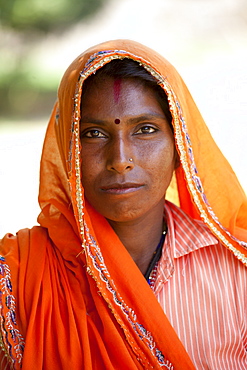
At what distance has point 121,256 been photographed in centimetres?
208

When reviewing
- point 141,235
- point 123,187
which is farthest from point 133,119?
point 141,235

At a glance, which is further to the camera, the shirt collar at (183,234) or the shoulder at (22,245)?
the shirt collar at (183,234)

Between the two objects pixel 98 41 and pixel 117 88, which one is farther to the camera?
pixel 98 41

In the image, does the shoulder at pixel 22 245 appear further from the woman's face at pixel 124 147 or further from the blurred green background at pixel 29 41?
the blurred green background at pixel 29 41

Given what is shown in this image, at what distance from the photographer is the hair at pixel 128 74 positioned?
2.02 metres

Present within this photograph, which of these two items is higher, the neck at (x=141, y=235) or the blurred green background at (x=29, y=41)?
the blurred green background at (x=29, y=41)

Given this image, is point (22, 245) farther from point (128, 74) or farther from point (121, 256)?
point (128, 74)

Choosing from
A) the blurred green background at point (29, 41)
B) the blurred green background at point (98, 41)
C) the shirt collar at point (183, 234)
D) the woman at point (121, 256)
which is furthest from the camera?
the blurred green background at point (29, 41)

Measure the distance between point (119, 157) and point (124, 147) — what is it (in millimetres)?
59

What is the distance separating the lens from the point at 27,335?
6.11ft

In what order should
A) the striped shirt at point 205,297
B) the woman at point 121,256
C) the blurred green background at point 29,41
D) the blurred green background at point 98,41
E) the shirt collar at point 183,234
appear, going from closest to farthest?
the woman at point 121,256 < the striped shirt at point 205,297 < the shirt collar at point 183,234 < the blurred green background at point 98,41 < the blurred green background at point 29,41

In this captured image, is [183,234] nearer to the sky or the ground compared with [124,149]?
nearer to the ground

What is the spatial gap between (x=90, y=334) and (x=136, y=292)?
234 millimetres

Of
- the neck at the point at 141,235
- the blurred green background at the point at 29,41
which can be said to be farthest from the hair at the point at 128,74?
the blurred green background at the point at 29,41
